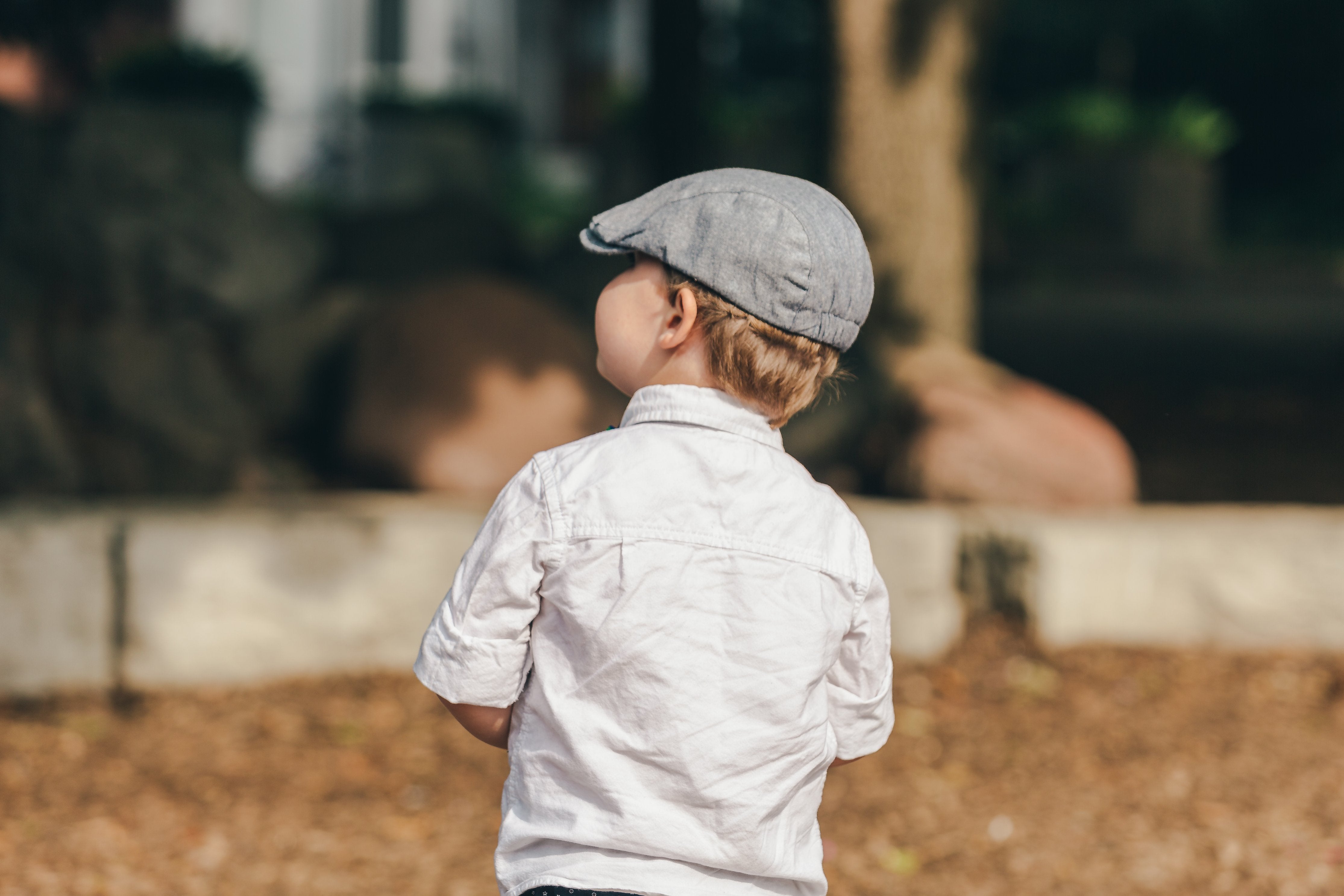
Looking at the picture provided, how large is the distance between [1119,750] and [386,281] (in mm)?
4734

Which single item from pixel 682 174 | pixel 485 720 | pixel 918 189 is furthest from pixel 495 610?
pixel 682 174

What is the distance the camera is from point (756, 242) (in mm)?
1543

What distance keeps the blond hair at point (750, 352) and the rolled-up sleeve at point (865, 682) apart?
26 cm

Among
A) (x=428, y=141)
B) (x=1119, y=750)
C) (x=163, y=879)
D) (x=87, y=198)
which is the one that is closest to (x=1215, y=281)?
(x=428, y=141)

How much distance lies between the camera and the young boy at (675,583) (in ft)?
5.08

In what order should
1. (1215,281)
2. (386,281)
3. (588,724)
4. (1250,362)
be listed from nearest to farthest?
1. (588,724)
2. (386,281)
3. (1250,362)
4. (1215,281)

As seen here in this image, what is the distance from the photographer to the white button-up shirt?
155 centimetres

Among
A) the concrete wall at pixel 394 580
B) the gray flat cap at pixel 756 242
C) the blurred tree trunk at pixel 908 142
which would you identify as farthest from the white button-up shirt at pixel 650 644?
the blurred tree trunk at pixel 908 142

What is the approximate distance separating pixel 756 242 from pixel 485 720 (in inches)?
25.6

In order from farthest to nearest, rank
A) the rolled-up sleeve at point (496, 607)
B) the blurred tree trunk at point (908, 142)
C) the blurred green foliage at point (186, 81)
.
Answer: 1. the blurred green foliage at point (186, 81)
2. the blurred tree trunk at point (908, 142)
3. the rolled-up sleeve at point (496, 607)

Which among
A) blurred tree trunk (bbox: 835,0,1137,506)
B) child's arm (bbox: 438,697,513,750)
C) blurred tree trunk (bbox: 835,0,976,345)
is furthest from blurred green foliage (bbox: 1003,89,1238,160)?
child's arm (bbox: 438,697,513,750)

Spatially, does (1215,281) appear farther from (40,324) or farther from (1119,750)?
(40,324)

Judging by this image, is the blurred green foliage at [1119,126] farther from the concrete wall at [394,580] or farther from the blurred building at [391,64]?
the concrete wall at [394,580]

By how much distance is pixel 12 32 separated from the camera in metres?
5.96
